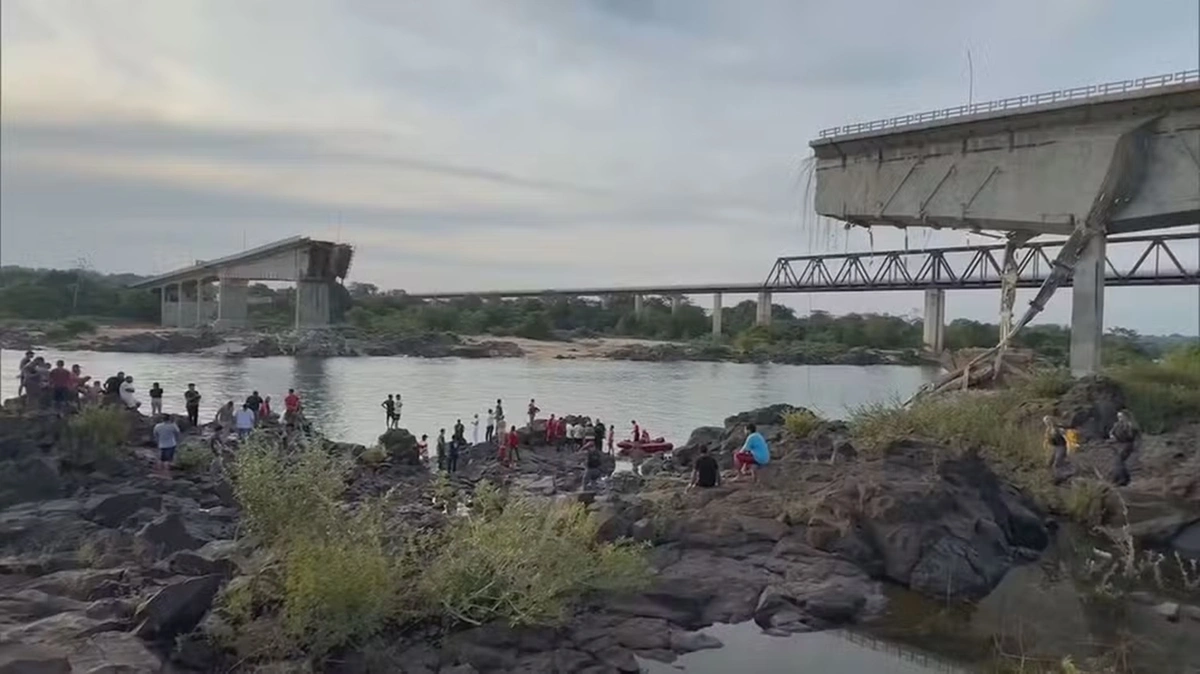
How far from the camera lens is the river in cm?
3969

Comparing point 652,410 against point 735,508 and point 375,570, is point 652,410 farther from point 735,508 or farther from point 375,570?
point 375,570

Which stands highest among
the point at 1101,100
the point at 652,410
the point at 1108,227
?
the point at 1101,100

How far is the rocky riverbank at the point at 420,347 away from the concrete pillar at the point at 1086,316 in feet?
187

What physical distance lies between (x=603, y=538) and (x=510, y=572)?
3.09 metres

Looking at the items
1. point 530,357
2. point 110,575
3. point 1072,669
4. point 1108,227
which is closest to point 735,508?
point 1072,669

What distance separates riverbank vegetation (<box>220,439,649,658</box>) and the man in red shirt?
14246 millimetres

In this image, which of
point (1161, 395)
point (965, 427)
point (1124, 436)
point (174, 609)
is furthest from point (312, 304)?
point (174, 609)

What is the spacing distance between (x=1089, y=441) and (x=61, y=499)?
21586 millimetres

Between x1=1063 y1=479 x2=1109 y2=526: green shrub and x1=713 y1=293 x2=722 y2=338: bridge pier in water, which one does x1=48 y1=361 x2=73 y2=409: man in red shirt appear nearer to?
x1=1063 y1=479 x2=1109 y2=526: green shrub

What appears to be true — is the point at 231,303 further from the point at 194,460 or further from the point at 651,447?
the point at 194,460

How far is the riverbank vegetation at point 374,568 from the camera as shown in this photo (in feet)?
30.2

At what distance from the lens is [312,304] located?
96250 millimetres

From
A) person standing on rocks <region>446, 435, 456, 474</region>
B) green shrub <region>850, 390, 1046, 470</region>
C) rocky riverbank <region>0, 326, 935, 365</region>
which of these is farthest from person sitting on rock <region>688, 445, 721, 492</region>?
rocky riverbank <region>0, 326, 935, 365</region>

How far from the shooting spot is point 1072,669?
8883 millimetres
